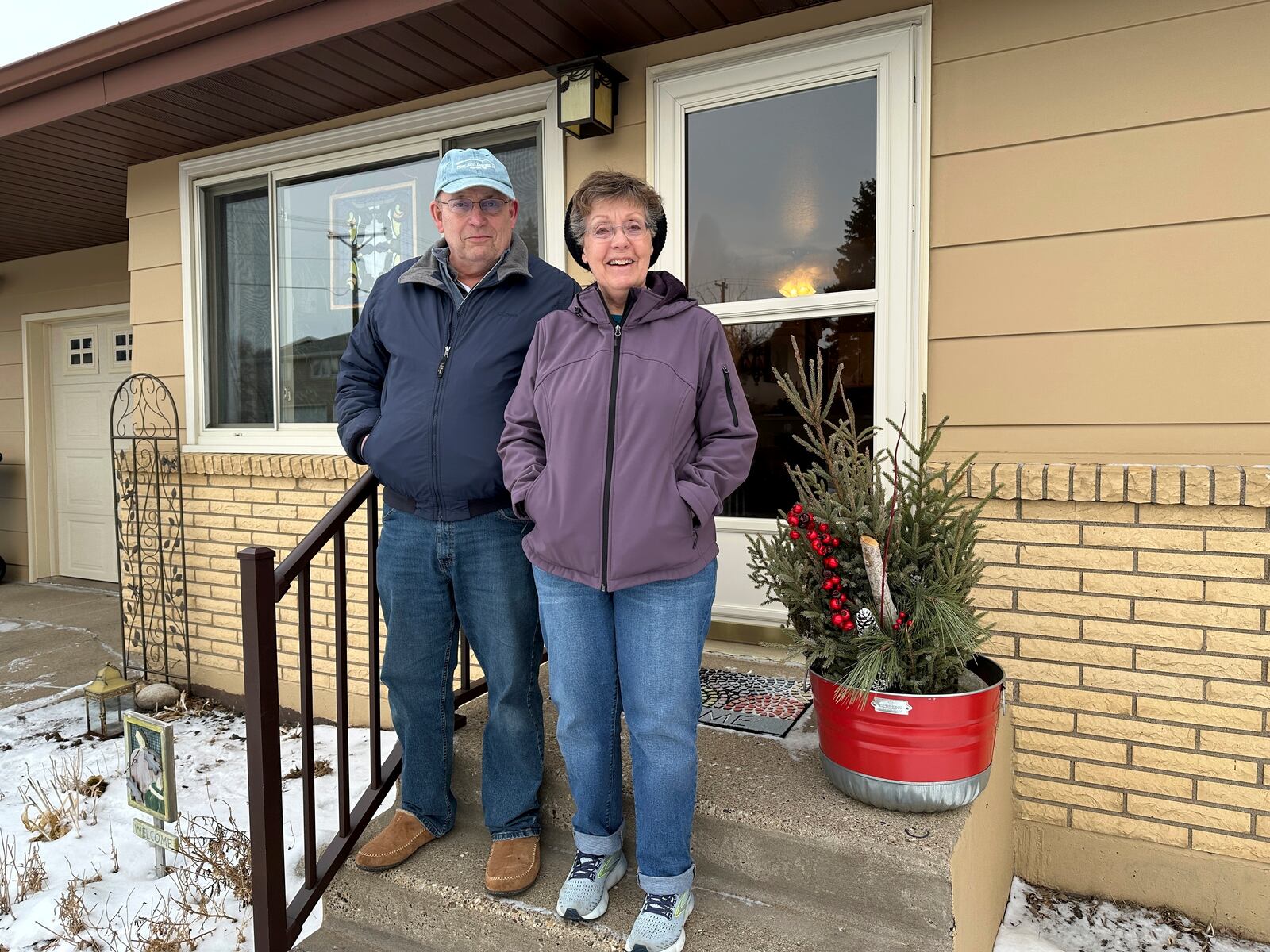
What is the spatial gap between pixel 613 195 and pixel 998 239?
4.85 feet

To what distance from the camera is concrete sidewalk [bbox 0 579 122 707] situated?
4535 millimetres

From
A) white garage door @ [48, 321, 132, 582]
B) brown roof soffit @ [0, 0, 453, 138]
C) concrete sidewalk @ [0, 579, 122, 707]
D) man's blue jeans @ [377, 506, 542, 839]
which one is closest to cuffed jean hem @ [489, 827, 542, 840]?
man's blue jeans @ [377, 506, 542, 839]

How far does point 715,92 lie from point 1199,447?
1.99 meters

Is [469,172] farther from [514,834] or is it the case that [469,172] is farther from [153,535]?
[153,535]

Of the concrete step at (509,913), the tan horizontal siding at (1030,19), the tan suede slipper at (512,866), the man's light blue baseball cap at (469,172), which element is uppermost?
the tan horizontal siding at (1030,19)

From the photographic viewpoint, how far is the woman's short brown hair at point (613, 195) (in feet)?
5.69

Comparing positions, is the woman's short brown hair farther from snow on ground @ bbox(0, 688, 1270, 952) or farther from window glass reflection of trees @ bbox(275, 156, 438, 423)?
window glass reflection of trees @ bbox(275, 156, 438, 423)

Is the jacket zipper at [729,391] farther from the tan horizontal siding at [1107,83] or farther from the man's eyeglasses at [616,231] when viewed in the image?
the tan horizontal siding at [1107,83]

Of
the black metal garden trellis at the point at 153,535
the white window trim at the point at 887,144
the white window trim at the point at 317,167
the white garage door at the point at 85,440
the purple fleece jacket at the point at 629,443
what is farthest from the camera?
the white garage door at the point at 85,440

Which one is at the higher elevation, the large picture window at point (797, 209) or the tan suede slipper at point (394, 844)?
the large picture window at point (797, 209)

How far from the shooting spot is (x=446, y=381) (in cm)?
191

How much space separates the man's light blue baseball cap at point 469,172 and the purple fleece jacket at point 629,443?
401 mm

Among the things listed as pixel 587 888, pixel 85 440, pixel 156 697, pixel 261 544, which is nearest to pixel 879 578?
pixel 587 888

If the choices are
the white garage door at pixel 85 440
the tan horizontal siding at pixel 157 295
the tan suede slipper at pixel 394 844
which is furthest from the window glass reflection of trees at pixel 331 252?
the white garage door at pixel 85 440
